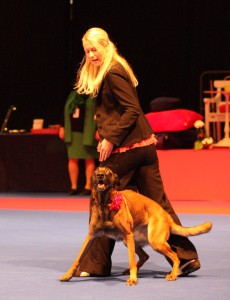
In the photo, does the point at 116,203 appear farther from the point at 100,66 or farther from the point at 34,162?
the point at 34,162

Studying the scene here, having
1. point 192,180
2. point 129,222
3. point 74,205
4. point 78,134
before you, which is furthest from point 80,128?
point 129,222

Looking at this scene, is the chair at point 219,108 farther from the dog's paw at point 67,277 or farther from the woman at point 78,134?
the dog's paw at point 67,277

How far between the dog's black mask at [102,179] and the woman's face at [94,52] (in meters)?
0.65

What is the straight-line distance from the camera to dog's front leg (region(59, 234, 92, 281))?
16.2 ft

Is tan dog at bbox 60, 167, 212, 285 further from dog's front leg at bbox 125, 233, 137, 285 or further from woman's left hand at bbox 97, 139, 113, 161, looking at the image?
woman's left hand at bbox 97, 139, 113, 161

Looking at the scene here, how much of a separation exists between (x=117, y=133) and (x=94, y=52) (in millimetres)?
463

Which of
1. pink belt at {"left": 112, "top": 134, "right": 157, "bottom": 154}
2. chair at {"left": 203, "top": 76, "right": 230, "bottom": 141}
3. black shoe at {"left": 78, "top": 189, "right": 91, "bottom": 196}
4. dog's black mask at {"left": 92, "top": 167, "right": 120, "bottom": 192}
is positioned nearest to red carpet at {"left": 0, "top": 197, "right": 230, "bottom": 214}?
black shoe at {"left": 78, "top": 189, "right": 91, "bottom": 196}

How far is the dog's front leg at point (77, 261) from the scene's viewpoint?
4949 millimetres

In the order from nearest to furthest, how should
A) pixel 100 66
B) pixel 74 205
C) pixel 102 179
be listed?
pixel 102 179 → pixel 100 66 → pixel 74 205

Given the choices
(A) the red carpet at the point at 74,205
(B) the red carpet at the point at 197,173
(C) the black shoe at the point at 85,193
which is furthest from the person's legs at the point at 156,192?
(C) the black shoe at the point at 85,193

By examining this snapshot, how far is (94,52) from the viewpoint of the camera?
5035mm

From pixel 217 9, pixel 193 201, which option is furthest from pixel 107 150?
pixel 217 9

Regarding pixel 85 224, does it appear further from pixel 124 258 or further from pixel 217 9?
pixel 217 9

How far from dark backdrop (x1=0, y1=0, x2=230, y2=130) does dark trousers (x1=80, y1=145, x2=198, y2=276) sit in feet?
22.8
